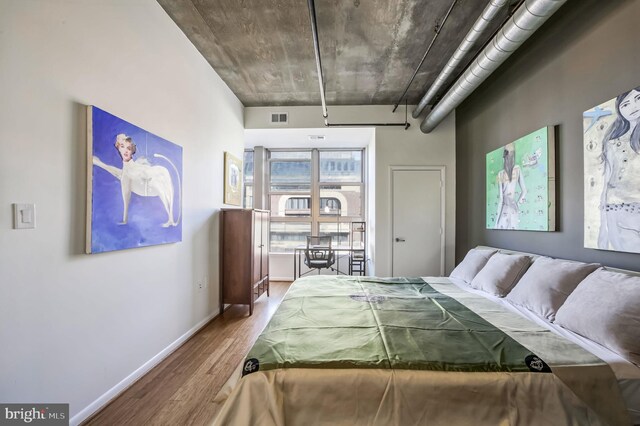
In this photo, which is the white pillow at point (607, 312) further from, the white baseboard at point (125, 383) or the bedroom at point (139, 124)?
the white baseboard at point (125, 383)

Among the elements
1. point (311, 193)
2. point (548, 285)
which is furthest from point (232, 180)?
point (548, 285)

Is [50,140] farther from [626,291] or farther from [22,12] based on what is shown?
[626,291]

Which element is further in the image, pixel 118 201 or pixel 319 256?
pixel 319 256

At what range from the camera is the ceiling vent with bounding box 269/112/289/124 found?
4.62 m

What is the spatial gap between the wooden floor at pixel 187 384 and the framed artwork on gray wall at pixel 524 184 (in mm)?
2877

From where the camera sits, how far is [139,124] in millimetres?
2180

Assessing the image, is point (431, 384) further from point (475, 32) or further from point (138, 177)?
point (475, 32)

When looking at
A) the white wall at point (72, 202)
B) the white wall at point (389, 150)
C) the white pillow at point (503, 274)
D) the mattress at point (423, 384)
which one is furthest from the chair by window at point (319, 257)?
the mattress at point (423, 384)

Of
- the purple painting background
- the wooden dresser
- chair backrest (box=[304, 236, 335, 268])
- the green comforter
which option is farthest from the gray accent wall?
the purple painting background

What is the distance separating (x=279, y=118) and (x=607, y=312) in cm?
434

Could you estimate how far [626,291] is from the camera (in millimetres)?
1470

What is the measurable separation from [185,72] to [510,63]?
3.35m

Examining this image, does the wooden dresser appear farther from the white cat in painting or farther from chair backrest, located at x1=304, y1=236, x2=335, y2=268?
chair backrest, located at x1=304, y1=236, x2=335, y2=268

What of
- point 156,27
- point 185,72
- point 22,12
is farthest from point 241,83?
point 22,12
